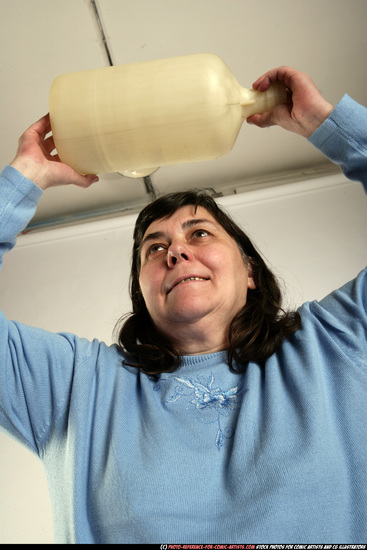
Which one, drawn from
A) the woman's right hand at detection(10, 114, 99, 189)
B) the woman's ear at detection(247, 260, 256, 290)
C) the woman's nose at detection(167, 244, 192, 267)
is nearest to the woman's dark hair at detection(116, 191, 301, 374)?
the woman's ear at detection(247, 260, 256, 290)

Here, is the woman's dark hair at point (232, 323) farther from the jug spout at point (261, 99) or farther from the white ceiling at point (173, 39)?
the white ceiling at point (173, 39)

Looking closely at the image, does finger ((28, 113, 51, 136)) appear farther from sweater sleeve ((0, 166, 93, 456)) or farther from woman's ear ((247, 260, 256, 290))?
woman's ear ((247, 260, 256, 290))

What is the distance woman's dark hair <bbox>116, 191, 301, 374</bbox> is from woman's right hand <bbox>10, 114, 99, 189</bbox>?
0.22 metres

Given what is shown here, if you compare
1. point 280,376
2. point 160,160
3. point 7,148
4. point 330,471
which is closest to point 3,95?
point 7,148

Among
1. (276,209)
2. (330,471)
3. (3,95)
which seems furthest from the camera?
(276,209)

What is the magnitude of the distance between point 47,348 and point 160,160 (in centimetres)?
34

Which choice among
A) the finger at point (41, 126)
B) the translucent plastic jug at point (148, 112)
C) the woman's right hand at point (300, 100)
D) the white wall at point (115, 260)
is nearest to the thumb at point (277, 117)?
the woman's right hand at point (300, 100)

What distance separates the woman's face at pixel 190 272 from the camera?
787 millimetres

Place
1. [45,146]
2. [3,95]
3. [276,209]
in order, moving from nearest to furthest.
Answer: [45,146] → [3,95] → [276,209]

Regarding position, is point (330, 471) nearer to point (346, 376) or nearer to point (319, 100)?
point (346, 376)

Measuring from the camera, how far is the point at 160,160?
2.41ft

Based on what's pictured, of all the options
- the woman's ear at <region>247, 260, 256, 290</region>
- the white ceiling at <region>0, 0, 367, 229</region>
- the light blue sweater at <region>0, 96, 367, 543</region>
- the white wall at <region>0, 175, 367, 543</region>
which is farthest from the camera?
the white wall at <region>0, 175, 367, 543</region>

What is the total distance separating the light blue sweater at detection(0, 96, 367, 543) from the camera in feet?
1.95

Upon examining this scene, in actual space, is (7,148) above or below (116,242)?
above
